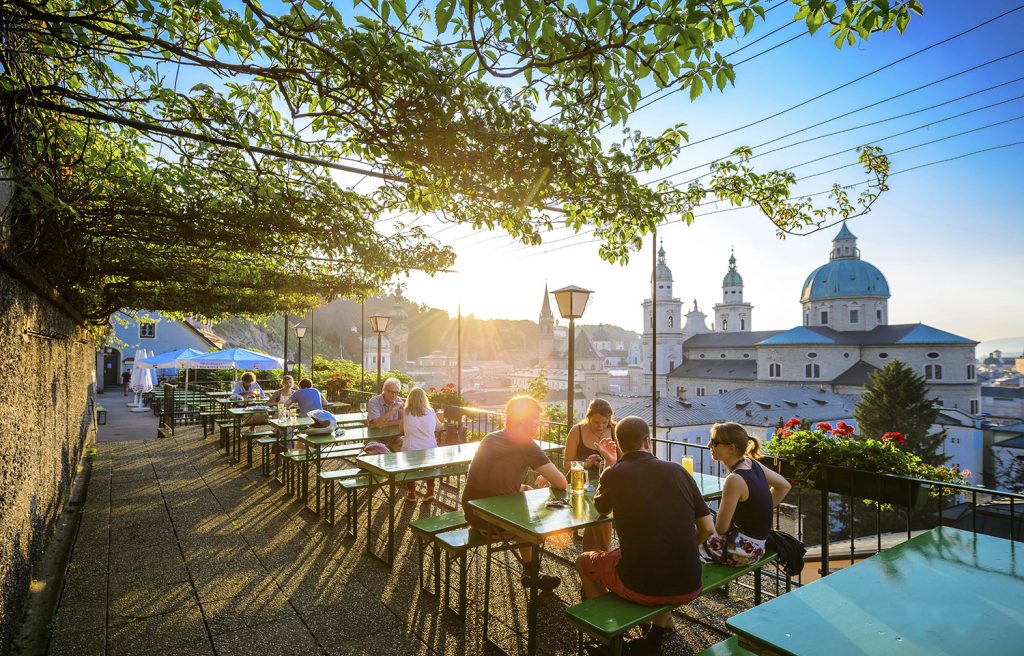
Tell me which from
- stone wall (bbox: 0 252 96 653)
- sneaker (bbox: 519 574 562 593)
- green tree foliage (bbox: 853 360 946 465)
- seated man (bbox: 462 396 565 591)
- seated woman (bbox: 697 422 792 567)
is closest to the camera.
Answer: seated woman (bbox: 697 422 792 567)

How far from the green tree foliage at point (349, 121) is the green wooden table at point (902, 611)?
2.34 m

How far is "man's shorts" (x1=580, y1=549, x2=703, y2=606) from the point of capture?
2.90m

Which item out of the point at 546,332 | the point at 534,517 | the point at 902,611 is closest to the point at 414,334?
the point at 546,332

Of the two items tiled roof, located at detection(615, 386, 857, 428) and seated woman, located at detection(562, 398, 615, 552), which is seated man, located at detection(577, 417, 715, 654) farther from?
tiled roof, located at detection(615, 386, 857, 428)

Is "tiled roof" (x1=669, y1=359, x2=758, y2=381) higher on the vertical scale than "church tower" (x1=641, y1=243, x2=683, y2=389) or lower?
lower

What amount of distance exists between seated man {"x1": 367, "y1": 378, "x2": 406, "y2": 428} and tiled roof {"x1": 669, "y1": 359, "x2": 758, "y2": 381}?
73.4 metres

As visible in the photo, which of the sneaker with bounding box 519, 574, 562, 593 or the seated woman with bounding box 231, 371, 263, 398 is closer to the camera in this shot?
the sneaker with bounding box 519, 574, 562, 593

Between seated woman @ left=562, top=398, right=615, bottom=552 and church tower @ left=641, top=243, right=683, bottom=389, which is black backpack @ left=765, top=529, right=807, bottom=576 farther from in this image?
church tower @ left=641, top=243, right=683, bottom=389

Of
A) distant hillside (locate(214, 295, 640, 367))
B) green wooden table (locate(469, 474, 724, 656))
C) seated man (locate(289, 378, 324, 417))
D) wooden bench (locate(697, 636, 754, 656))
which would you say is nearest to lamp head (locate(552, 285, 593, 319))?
green wooden table (locate(469, 474, 724, 656))

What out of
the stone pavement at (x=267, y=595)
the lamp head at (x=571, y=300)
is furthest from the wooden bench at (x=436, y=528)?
the lamp head at (x=571, y=300)

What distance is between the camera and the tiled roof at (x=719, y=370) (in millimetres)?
74375

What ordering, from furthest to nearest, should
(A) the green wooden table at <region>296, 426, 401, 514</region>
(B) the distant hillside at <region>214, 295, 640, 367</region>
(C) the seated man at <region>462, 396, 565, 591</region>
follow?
1. (B) the distant hillside at <region>214, 295, 640, 367</region>
2. (A) the green wooden table at <region>296, 426, 401, 514</region>
3. (C) the seated man at <region>462, 396, 565, 591</region>

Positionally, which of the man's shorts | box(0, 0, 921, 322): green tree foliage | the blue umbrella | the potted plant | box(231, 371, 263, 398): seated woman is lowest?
the man's shorts

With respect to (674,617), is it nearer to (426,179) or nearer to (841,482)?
(841,482)
